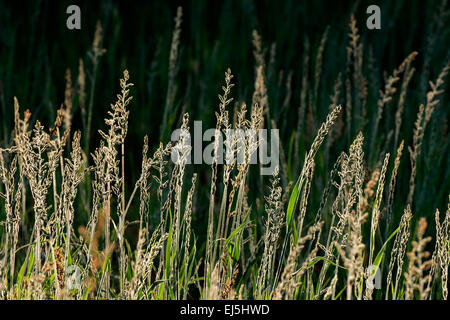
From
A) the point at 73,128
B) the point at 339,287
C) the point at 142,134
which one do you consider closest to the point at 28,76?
the point at 73,128

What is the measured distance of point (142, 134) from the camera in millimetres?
2854

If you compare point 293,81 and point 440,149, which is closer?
point 440,149

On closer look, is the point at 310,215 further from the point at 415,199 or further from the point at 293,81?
the point at 293,81

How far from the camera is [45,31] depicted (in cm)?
343

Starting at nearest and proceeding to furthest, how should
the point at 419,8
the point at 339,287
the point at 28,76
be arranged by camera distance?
the point at 339,287 < the point at 28,76 < the point at 419,8

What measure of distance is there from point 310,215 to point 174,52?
836 mm

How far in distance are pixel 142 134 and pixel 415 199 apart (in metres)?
1.23

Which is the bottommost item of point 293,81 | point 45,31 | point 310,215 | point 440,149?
point 310,215
